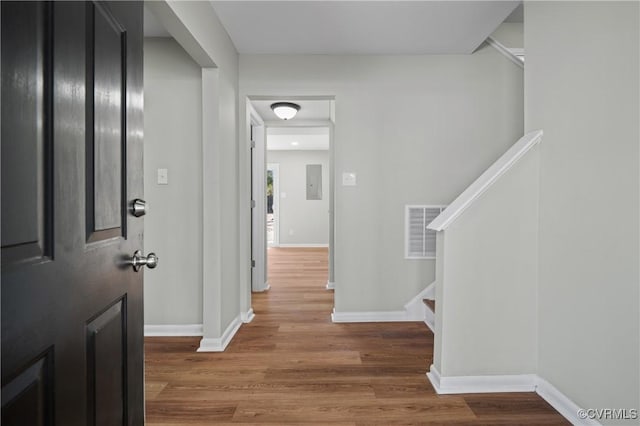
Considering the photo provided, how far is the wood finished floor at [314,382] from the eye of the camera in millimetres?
1700

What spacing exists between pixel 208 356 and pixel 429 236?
1.97 meters

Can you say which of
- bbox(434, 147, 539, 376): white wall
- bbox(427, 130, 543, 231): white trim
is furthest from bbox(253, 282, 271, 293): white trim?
bbox(427, 130, 543, 231): white trim

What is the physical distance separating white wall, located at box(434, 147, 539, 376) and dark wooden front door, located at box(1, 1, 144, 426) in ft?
4.90

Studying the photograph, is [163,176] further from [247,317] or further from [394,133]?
[394,133]

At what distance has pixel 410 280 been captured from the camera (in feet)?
10.2

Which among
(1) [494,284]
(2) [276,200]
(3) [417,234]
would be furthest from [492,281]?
(2) [276,200]

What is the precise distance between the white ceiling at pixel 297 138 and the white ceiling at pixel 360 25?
294 cm

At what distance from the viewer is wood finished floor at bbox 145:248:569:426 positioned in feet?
5.58

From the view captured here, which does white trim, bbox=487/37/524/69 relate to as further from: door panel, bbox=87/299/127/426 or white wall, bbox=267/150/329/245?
white wall, bbox=267/150/329/245

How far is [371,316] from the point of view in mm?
3076

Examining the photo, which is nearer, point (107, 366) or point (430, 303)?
point (107, 366)

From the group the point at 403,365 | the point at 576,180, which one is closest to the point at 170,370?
the point at 403,365

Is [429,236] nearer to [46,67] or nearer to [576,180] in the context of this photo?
[576,180]

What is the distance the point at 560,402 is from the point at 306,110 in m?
3.73
